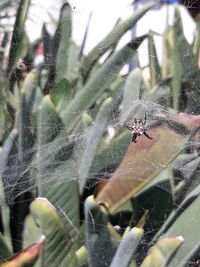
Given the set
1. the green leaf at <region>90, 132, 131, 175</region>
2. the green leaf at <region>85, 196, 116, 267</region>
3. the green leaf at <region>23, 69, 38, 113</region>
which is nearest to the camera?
the green leaf at <region>85, 196, 116, 267</region>

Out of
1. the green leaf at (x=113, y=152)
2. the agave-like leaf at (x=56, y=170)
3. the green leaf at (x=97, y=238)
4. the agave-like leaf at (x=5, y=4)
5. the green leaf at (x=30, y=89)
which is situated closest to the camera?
the green leaf at (x=97, y=238)

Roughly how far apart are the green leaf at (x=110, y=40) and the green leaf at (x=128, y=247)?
0.80 metres

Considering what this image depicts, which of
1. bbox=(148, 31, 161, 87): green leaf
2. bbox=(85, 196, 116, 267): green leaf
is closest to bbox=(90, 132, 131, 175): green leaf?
bbox=(85, 196, 116, 267): green leaf

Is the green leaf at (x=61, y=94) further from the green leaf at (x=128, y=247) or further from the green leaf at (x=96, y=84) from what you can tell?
the green leaf at (x=128, y=247)

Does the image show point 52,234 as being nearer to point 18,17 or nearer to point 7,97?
point 7,97

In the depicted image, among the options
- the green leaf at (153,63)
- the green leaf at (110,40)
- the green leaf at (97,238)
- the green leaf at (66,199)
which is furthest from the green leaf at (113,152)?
the green leaf at (110,40)

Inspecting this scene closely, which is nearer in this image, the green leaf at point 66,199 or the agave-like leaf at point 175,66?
the green leaf at point 66,199

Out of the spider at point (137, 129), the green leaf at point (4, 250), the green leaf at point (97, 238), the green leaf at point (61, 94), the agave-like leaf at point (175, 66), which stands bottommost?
the green leaf at point (4, 250)

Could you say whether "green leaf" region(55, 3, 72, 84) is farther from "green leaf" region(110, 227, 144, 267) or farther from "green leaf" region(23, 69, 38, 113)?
"green leaf" region(110, 227, 144, 267)

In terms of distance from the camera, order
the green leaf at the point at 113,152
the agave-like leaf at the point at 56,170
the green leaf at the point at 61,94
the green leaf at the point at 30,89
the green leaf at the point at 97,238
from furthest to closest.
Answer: the green leaf at the point at 61,94, the green leaf at the point at 30,89, the green leaf at the point at 113,152, the agave-like leaf at the point at 56,170, the green leaf at the point at 97,238

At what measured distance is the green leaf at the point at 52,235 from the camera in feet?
2.81

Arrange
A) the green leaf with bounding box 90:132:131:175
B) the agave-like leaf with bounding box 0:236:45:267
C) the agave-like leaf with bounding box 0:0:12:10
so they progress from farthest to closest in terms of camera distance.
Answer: the agave-like leaf with bounding box 0:0:12:10, the green leaf with bounding box 90:132:131:175, the agave-like leaf with bounding box 0:236:45:267

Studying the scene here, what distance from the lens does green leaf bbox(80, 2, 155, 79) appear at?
1434 millimetres

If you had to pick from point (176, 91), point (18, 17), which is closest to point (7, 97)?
point (18, 17)
